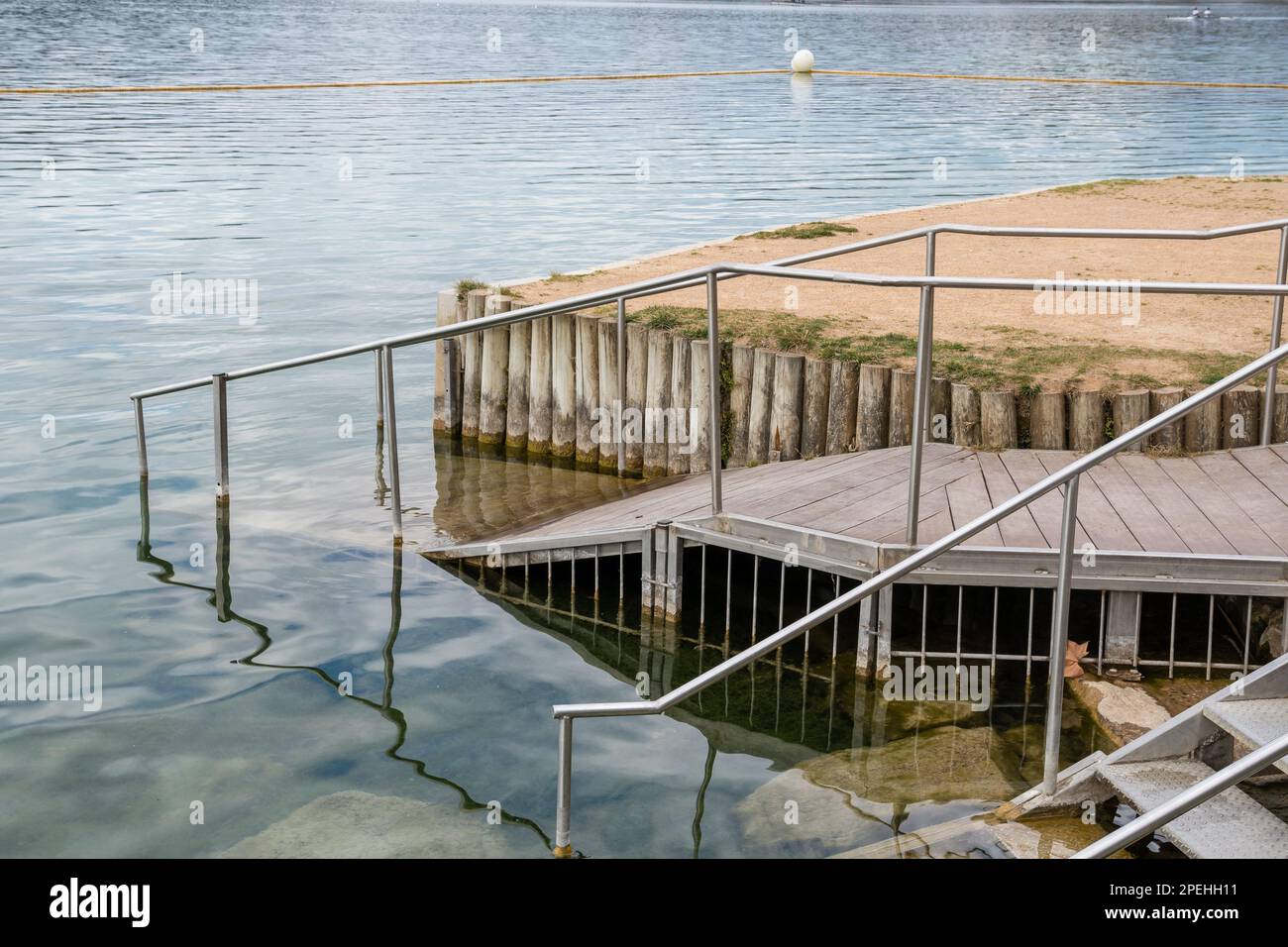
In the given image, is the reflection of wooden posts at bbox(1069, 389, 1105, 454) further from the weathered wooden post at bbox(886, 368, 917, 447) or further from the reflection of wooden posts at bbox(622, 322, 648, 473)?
the reflection of wooden posts at bbox(622, 322, 648, 473)

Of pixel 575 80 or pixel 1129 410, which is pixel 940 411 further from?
pixel 575 80

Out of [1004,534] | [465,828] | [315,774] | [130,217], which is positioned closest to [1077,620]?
[1004,534]

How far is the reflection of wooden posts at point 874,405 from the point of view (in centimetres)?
971

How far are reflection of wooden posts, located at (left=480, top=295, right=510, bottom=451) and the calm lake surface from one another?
1.78 ft

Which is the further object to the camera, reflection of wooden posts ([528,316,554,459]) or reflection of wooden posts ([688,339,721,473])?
reflection of wooden posts ([528,316,554,459])

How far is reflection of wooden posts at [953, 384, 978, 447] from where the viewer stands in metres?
9.37

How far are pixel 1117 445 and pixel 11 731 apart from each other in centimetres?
576

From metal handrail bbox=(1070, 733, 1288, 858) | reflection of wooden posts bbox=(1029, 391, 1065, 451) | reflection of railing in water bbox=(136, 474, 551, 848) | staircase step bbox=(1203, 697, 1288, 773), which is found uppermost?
reflection of wooden posts bbox=(1029, 391, 1065, 451)

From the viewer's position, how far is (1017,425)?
934 cm

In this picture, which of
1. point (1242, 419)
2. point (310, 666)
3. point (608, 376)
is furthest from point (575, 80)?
point (310, 666)

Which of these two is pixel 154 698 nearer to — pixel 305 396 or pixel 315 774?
pixel 315 774

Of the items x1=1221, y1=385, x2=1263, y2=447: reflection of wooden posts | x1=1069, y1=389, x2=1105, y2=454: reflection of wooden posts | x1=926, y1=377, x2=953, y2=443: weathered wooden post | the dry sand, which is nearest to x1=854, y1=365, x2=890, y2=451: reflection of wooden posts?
x1=926, y1=377, x2=953, y2=443: weathered wooden post

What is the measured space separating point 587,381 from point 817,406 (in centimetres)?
211

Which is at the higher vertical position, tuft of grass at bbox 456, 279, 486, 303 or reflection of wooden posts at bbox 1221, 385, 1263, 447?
tuft of grass at bbox 456, 279, 486, 303
